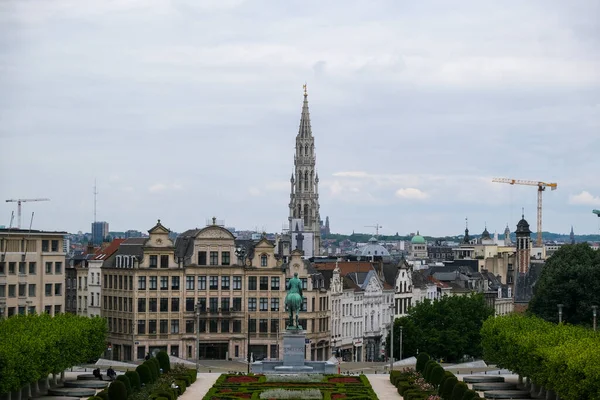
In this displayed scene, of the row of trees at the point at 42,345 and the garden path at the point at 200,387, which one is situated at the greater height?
the row of trees at the point at 42,345

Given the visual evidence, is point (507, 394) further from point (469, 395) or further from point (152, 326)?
point (152, 326)

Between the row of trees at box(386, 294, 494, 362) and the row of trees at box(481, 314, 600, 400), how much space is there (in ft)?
102

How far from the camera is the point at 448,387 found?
102 meters

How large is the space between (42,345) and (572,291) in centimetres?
7477

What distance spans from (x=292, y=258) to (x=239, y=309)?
7.37 metres

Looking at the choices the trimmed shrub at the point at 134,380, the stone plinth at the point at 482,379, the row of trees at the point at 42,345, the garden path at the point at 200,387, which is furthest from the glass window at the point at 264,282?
the trimmed shrub at the point at 134,380

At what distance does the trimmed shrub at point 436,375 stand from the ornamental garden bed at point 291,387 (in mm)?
4300

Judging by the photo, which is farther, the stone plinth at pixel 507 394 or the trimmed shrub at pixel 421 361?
the trimmed shrub at pixel 421 361

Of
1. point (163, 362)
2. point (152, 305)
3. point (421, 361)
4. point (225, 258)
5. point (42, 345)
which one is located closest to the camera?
point (42, 345)

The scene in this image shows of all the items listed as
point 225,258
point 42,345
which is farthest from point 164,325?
point 42,345

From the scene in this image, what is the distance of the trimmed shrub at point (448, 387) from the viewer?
101688mm

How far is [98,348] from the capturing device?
12469 centimetres

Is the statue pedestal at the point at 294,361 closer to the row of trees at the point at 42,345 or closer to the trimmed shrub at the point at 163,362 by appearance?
the trimmed shrub at the point at 163,362

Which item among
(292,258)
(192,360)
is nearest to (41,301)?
(192,360)
